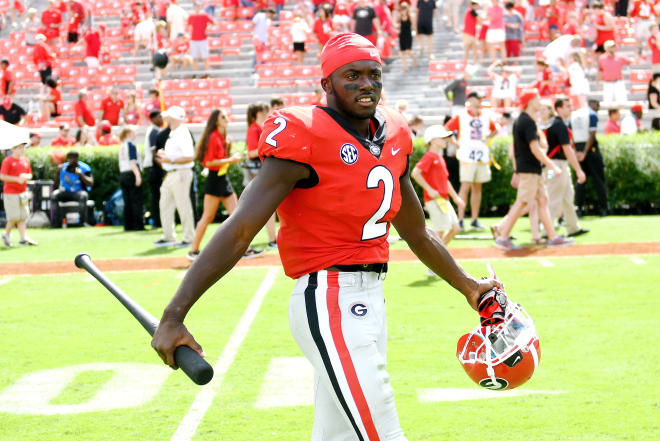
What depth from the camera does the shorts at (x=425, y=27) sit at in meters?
25.1

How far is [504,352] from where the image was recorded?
13.0 feet

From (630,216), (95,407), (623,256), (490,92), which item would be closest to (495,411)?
(95,407)

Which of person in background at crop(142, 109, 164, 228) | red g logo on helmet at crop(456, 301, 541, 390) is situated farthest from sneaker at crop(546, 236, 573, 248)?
red g logo on helmet at crop(456, 301, 541, 390)

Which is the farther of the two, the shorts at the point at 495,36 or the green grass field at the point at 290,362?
the shorts at the point at 495,36

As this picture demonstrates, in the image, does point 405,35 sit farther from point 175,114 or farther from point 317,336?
point 317,336

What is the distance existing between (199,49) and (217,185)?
14.8m

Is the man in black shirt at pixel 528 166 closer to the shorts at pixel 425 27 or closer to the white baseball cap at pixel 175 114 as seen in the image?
the white baseball cap at pixel 175 114

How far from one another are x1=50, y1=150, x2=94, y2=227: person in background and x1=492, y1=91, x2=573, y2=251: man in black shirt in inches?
342

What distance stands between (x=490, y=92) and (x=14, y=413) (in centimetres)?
1805

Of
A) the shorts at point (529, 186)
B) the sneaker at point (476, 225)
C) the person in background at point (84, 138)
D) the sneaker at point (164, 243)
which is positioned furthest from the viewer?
the person in background at point (84, 138)

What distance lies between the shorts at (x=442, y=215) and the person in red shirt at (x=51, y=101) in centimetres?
1690

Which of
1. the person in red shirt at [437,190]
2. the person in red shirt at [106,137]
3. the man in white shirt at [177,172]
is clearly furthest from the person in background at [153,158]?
the person in red shirt at [437,190]

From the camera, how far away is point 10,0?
106ft

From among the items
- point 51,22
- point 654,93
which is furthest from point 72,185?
point 51,22
